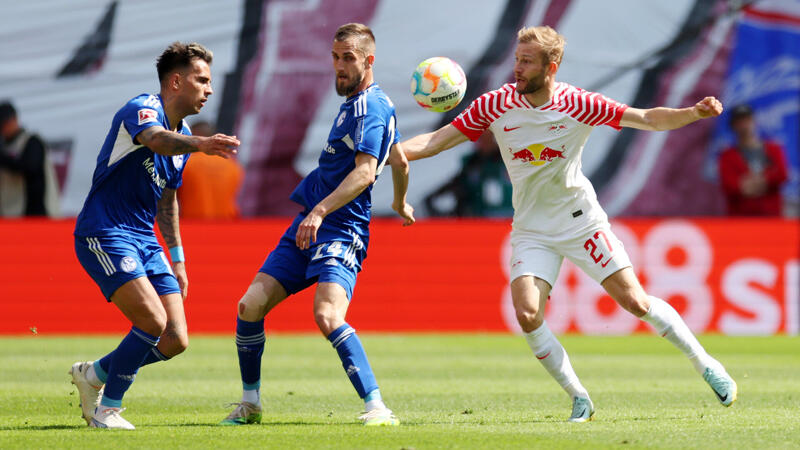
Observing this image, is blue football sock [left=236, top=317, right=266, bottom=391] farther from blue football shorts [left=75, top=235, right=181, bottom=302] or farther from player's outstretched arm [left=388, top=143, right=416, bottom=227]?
player's outstretched arm [left=388, top=143, right=416, bottom=227]

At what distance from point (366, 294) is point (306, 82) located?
3.26m

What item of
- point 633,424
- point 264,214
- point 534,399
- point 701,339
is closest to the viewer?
point 633,424

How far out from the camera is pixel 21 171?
52.1 feet

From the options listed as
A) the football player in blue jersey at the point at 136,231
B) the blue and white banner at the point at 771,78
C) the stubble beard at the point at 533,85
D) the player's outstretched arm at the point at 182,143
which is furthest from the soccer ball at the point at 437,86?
the blue and white banner at the point at 771,78

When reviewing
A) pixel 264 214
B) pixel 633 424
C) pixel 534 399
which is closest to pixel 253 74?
pixel 264 214

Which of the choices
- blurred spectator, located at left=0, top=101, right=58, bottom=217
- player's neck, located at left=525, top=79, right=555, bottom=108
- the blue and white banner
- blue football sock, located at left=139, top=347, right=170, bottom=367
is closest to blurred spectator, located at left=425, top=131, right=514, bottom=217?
the blue and white banner

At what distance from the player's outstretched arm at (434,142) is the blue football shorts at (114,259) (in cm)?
175

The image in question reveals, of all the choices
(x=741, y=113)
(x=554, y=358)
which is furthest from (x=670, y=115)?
(x=741, y=113)

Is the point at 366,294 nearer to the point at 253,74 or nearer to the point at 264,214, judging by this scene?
the point at 264,214

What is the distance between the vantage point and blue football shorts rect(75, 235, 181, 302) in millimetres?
6879

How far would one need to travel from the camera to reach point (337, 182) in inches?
282

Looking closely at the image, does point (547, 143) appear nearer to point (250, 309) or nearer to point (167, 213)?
point (250, 309)

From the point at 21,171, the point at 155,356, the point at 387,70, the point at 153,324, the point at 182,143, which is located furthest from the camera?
the point at 387,70

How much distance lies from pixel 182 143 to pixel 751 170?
11.5 m
